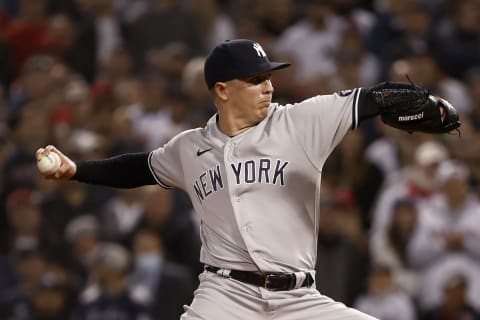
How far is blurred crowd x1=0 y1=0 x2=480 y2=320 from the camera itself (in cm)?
918

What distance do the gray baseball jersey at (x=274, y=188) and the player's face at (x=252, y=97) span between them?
78 mm

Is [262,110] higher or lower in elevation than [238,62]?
lower

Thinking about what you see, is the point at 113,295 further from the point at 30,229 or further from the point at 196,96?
the point at 196,96

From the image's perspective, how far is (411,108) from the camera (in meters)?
5.46

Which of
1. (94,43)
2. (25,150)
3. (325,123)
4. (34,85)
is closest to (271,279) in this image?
(325,123)

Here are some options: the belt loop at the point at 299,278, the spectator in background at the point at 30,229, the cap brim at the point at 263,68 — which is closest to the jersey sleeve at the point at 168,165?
the cap brim at the point at 263,68

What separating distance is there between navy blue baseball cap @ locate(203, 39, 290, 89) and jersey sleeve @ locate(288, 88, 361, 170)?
0.88ft

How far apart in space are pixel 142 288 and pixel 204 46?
3.44 meters

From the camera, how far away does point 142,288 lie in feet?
31.6

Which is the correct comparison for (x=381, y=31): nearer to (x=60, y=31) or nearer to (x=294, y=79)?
(x=294, y=79)

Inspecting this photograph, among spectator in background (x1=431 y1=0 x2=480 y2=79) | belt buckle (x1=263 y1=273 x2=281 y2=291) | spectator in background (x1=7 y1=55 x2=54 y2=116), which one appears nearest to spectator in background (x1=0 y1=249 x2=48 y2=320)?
spectator in background (x1=7 y1=55 x2=54 y2=116)

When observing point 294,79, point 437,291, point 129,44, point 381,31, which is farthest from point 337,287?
point 129,44

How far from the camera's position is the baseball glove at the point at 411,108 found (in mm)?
5453

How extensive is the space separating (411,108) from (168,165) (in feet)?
4.13
